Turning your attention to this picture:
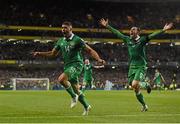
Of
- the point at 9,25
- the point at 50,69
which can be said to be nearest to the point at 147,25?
the point at 50,69

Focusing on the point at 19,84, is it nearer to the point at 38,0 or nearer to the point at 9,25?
the point at 9,25

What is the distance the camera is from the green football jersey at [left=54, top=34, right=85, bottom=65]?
611 inches

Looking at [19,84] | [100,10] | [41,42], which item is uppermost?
[100,10]

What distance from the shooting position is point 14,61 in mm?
69125


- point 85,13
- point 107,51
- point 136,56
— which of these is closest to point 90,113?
point 136,56

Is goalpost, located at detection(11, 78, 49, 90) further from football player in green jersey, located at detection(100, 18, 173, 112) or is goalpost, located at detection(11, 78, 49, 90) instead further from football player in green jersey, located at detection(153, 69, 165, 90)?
football player in green jersey, located at detection(100, 18, 173, 112)

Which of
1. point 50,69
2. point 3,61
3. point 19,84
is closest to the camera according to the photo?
point 19,84

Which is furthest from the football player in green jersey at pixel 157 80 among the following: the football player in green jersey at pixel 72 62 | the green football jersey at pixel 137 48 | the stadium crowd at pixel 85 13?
the football player in green jersey at pixel 72 62

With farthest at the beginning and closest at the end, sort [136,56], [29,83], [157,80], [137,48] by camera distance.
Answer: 1. [29,83]
2. [157,80]
3. [136,56]
4. [137,48]

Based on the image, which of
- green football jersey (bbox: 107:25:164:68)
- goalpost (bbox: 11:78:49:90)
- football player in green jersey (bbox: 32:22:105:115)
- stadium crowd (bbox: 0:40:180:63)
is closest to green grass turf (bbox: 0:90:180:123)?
football player in green jersey (bbox: 32:22:105:115)

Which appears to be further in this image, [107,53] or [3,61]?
[107,53]

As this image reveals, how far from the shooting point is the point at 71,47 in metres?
15.6

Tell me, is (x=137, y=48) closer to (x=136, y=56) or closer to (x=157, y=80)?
(x=136, y=56)

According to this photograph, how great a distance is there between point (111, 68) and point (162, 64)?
298 inches
